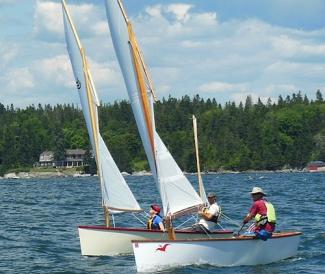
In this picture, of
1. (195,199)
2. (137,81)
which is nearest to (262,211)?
(195,199)

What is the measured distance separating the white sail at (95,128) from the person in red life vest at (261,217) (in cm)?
581

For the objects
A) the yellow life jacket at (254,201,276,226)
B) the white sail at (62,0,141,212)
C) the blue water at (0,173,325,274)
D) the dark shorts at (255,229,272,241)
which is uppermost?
the white sail at (62,0,141,212)

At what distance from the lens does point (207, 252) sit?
27.5 m

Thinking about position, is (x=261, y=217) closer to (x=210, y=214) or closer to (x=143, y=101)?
(x=210, y=214)

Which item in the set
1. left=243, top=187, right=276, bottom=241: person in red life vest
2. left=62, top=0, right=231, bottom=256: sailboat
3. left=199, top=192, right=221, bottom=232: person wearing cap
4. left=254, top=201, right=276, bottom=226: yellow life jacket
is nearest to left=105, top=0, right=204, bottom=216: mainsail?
left=199, top=192, right=221, bottom=232: person wearing cap

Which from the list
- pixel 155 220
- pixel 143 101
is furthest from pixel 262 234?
pixel 143 101

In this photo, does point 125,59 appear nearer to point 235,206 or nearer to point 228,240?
point 228,240

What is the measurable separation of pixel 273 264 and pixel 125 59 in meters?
7.79

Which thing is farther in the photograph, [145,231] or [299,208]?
[299,208]

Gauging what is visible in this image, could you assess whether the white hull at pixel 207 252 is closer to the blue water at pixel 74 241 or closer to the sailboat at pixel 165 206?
the sailboat at pixel 165 206

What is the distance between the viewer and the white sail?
3212 cm

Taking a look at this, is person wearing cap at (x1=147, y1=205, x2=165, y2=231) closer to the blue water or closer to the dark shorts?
the blue water

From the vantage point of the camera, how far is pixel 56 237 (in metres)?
39.9

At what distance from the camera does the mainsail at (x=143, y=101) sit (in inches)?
1103
